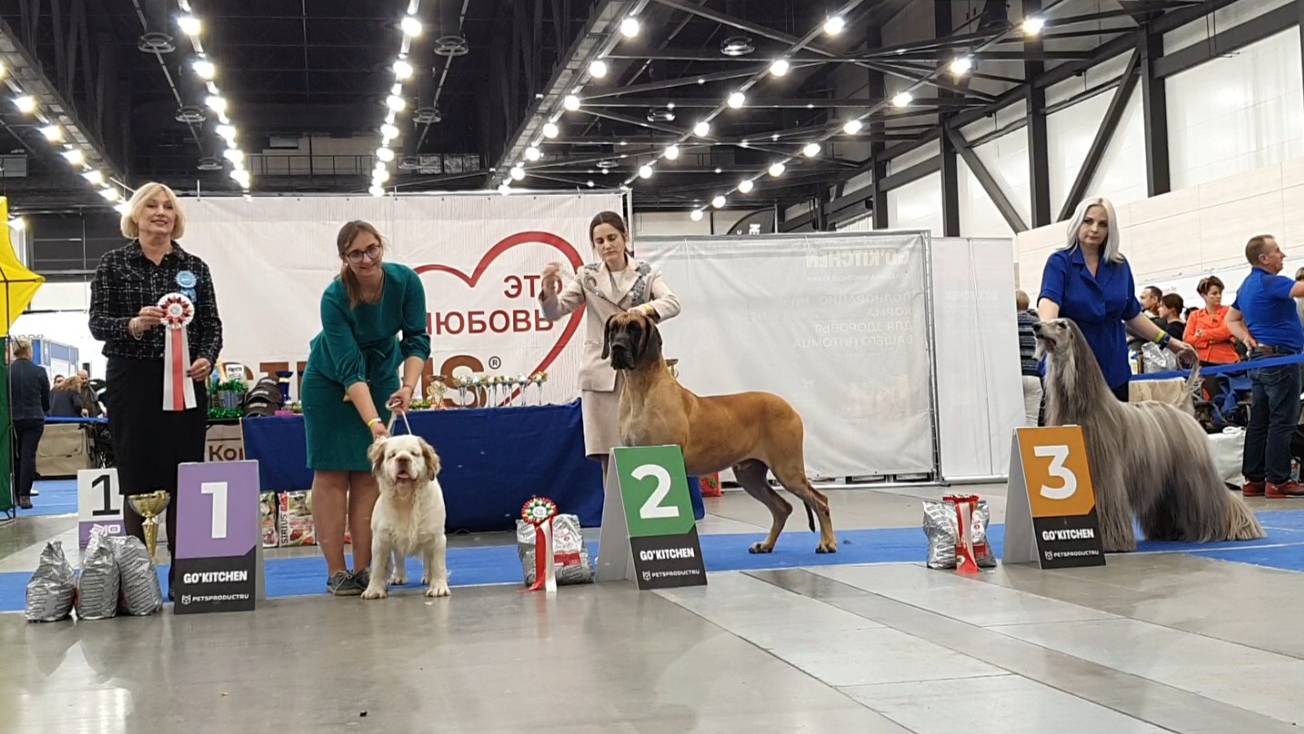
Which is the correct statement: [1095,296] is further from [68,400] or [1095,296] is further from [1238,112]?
[68,400]

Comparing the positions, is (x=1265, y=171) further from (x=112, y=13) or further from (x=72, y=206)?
(x=72, y=206)

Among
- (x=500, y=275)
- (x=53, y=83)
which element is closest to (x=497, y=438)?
(x=500, y=275)

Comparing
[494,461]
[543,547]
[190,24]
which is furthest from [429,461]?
[190,24]

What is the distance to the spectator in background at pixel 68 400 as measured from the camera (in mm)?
16125

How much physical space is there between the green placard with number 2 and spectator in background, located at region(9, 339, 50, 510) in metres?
7.68

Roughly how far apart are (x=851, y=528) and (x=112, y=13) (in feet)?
51.8

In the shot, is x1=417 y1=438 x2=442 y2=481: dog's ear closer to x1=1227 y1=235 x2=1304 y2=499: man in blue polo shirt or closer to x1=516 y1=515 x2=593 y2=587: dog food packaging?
x1=516 y1=515 x2=593 y2=587: dog food packaging

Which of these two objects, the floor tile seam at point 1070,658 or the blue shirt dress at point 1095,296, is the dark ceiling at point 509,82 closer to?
the blue shirt dress at point 1095,296

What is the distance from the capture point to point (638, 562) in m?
4.73

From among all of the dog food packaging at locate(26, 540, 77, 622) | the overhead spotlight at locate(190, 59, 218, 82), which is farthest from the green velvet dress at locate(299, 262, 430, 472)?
the overhead spotlight at locate(190, 59, 218, 82)

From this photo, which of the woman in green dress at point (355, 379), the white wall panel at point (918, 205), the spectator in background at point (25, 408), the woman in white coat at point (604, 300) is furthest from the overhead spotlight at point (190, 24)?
the white wall panel at point (918, 205)

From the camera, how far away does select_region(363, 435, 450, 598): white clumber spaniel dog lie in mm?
4387

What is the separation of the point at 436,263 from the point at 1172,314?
6.34 metres

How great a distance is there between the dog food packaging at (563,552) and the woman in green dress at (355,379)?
624mm
